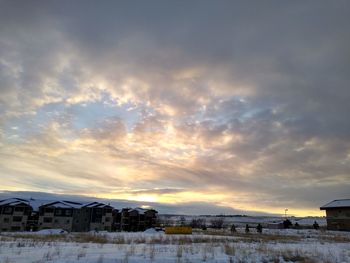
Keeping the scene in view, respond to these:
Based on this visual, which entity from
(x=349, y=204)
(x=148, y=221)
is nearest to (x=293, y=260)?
(x=349, y=204)

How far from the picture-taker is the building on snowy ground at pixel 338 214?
7731 cm

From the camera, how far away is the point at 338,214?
7962 cm

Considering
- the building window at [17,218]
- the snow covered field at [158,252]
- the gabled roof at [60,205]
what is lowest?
the snow covered field at [158,252]

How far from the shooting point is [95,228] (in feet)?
266

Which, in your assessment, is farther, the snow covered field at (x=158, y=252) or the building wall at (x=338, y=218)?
the building wall at (x=338, y=218)

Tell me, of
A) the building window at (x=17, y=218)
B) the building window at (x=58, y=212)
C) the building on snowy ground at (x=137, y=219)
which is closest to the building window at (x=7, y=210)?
the building window at (x=17, y=218)

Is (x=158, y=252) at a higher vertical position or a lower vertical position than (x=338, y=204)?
lower

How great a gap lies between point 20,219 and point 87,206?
15519 millimetres

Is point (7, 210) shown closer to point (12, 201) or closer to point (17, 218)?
point (12, 201)

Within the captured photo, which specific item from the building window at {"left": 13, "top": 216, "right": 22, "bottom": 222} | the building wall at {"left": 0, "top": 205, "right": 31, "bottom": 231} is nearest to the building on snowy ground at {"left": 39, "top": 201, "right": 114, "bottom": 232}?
→ the building wall at {"left": 0, "top": 205, "right": 31, "bottom": 231}

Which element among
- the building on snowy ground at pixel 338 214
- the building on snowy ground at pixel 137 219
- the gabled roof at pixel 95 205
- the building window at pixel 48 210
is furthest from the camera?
the building on snowy ground at pixel 137 219

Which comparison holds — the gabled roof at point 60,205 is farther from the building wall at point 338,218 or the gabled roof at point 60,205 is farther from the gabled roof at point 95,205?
the building wall at point 338,218

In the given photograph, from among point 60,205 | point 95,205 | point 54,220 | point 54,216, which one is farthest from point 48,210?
point 95,205

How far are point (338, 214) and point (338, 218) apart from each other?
3.10ft
